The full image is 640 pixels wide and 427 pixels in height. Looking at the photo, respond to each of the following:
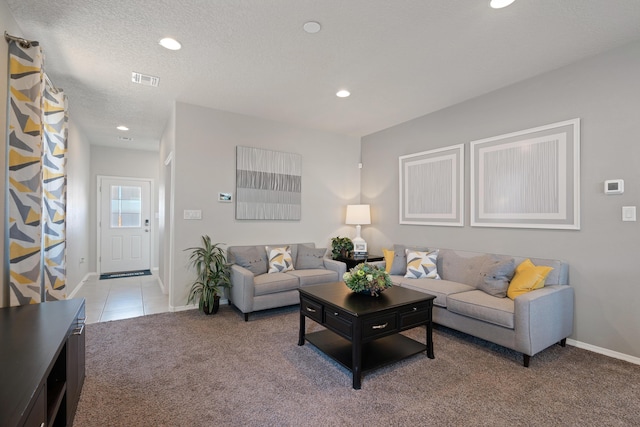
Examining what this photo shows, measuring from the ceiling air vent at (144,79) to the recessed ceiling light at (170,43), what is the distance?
740mm

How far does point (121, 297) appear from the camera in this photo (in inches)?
183

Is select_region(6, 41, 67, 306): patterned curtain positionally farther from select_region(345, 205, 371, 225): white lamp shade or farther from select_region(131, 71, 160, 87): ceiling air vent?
select_region(345, 205, 371, 225): white lamp shade

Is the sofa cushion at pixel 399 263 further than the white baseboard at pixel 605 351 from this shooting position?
Yes

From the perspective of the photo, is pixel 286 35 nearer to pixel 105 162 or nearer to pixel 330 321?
pixel 330 321

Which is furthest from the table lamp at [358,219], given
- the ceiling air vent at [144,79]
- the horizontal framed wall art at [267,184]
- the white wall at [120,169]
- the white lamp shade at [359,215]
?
the white wall at [120,169]

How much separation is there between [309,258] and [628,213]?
133 inches

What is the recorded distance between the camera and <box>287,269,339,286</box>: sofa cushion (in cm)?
395

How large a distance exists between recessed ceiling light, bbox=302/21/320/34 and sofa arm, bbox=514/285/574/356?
8.89 feet

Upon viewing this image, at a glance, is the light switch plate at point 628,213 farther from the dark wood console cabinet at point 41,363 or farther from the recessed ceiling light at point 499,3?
the dark wood console cabinet at point 41,363

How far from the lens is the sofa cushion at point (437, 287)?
10.4ft

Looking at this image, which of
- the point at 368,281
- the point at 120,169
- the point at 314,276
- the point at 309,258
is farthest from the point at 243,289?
the point at 120,169

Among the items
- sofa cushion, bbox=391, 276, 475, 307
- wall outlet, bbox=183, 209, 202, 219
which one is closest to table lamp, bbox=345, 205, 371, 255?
sofa cushion, bbox=391, 276, 475, 307

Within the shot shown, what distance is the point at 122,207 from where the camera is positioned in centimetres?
671

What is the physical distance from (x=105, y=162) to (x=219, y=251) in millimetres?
4214
